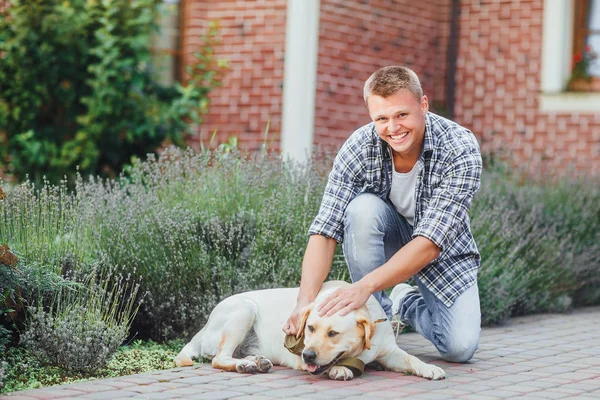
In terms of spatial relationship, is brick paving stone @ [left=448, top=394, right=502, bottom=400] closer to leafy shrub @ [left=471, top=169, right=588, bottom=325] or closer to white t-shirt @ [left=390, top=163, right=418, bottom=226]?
white t-shirt @ [left=390, top=163, right=418, bottom=226]

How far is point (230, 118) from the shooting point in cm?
1104

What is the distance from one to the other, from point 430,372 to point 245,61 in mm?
6619

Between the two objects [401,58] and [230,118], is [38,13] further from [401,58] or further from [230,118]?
[401,58]

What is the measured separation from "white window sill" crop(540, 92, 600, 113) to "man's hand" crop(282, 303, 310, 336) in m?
7.41

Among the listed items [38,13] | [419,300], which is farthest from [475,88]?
[419,300]

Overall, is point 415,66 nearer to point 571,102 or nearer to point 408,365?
point 571,102

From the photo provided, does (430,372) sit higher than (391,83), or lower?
lower

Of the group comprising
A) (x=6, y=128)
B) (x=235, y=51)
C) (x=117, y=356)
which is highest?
(x=235, y=51)

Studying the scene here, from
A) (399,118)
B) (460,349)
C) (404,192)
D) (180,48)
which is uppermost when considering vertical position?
(180,48)

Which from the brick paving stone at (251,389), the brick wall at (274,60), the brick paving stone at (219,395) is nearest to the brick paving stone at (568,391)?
the brick paving stone at (251,389)

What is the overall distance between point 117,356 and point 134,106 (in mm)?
4977

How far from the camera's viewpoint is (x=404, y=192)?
5.36 metres

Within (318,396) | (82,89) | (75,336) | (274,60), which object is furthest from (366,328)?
(274,60)

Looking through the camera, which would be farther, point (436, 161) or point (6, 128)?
point (6, 128)
